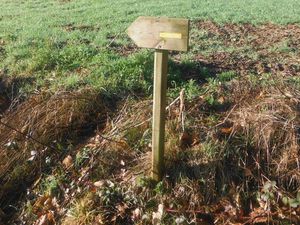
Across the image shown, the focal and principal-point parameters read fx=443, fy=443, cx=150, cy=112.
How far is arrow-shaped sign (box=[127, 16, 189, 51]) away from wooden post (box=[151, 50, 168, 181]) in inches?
4.3

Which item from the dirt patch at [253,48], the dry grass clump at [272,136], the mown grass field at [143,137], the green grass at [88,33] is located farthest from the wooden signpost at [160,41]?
the dirt patch at [253,48]

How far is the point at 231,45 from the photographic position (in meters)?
7.62

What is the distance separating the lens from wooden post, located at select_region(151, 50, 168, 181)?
12.1 ft

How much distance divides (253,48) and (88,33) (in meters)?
3.12

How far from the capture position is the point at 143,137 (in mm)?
4691

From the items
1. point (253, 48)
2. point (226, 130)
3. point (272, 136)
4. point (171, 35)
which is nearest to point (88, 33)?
point (253, 48)

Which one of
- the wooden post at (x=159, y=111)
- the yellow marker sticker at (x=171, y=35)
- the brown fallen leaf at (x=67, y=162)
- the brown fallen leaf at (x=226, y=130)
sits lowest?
the brown fallen leaf at (x=67, y=162)

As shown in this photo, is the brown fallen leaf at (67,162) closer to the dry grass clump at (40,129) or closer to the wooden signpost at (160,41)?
the dry grass clump at (40,129)

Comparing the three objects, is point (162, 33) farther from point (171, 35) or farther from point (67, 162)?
point (67, 162)

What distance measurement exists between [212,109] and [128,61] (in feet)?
6.29

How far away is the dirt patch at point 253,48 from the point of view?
→ 6.53 m

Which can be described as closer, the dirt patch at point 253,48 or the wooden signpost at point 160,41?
the wooden signpost at point 160,41

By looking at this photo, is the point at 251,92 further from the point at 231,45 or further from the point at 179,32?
the point at 231,45

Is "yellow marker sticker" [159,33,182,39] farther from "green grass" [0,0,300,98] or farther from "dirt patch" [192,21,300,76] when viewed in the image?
"dirt patch" [192,21,300,76]
